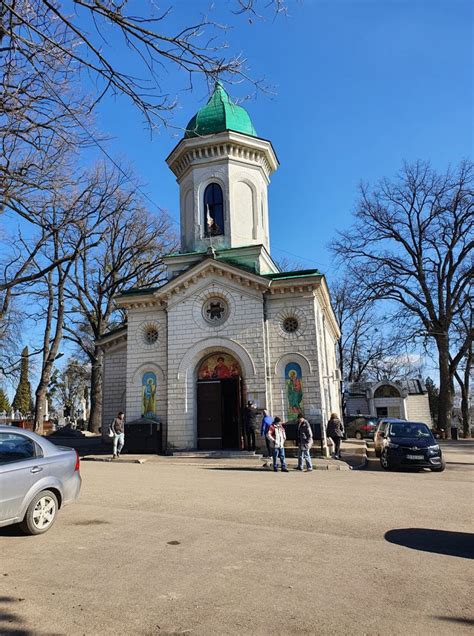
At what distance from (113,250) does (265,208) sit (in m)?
12.5

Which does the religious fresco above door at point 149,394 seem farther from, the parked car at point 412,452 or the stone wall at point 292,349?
the parked car at point 412,452

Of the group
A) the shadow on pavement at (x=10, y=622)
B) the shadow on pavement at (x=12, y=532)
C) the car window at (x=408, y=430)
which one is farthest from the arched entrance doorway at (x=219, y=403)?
the shadow on pavement at (x=10, y=622)

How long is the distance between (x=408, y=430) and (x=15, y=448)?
12.8m

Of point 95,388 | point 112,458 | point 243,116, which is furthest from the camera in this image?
point 95,388

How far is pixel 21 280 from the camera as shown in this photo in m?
18.3

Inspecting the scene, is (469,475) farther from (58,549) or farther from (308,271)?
(58,549)

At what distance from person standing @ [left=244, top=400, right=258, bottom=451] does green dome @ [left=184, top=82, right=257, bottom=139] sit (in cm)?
1333

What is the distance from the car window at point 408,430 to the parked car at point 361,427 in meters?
16.8

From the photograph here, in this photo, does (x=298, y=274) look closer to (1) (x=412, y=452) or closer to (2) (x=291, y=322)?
(2) (x=291, y=322)

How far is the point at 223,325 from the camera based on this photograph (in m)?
19.9

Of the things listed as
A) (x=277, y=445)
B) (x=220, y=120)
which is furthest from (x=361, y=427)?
(x=220, y=120)

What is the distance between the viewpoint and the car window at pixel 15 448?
20.7ft

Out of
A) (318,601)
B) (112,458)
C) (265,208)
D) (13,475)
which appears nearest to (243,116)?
(265,208)

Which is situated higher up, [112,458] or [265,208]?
[265,208]
